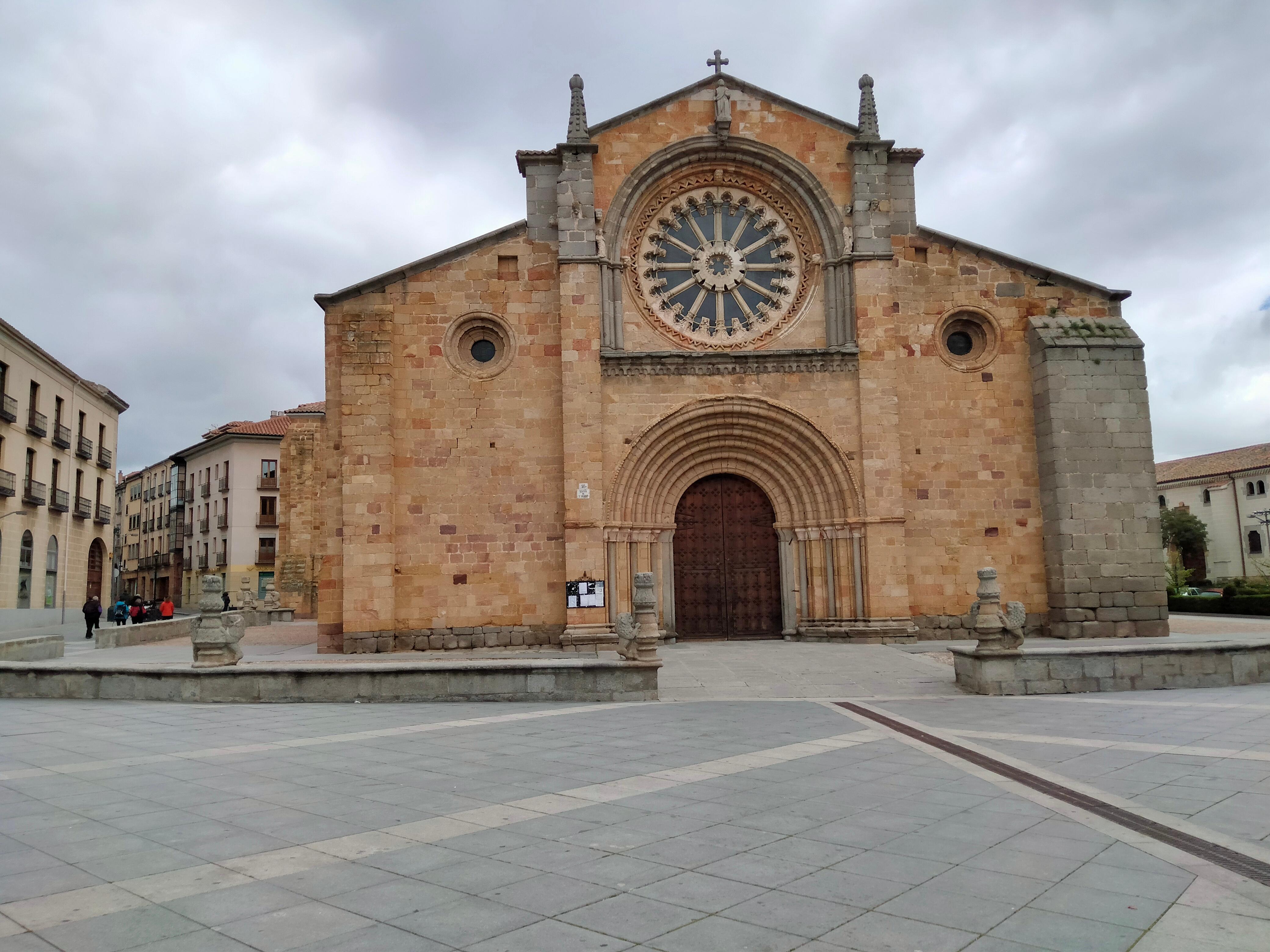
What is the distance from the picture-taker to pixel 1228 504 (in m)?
54.4

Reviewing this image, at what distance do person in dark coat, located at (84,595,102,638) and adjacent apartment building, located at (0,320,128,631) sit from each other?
4264 millimetres

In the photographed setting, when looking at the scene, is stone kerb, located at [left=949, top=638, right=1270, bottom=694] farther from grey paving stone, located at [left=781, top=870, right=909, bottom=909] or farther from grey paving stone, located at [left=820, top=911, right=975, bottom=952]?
grey paving stone, located at [left=820, top=911, right=975, bottom=952]

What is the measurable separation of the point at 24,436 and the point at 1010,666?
3300cm

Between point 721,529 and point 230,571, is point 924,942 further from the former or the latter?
point 230,571

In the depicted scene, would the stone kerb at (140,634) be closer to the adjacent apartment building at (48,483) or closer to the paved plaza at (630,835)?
the adjacent apartment building at (48,483)

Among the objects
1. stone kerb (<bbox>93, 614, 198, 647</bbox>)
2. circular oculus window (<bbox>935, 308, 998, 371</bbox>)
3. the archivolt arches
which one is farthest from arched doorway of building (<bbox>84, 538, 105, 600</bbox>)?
circular oculus window (<bbox>935, 308, 998, 371</bbox>)

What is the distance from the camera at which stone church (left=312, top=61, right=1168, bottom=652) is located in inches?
679

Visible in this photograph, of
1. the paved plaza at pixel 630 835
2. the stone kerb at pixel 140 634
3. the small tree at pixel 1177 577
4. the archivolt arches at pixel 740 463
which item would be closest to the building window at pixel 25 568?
the stone kerb at pixel 140 634

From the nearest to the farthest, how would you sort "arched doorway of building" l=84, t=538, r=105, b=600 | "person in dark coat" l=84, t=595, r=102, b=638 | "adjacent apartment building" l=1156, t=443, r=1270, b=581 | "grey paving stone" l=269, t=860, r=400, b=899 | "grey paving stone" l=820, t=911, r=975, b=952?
"grey paving stone" l=820, t=911, r=975, b=952, "grey paving stone" l=269, t=860, r=400, b=899, "person in dark coat" l=84, t=595, r=102, b=638, "arched doorway of building" l=84, t=538, r=105, b=600, "adjacent apartment building" l=1156, t=443, r=1270, b=581

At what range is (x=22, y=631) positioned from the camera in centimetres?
2783

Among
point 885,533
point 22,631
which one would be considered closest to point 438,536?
point 885,533

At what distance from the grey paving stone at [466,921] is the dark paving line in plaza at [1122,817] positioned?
3.44 m

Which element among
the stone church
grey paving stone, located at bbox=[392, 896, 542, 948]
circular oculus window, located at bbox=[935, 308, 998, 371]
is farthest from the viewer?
circular oculus window, located at bbox=[935, 308, 998, 371]

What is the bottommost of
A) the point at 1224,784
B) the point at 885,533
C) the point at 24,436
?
the point at 1224,784
